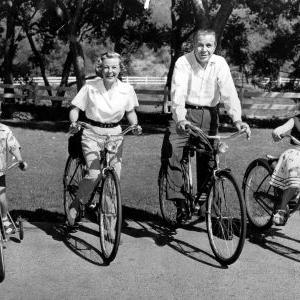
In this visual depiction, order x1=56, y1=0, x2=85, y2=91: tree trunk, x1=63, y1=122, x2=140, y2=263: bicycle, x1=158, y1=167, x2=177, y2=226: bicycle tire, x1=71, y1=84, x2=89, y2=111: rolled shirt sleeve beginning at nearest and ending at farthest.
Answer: x1=63, y1=122, x2=140, y2=263: bicycle, x1=71, y1=84, x2=89, y2=111: rolled shirt sleeve, x1=158, y1=167, x2=177, y2=226: bicycle tire, x1=56, y1=0, x2=85, y2=91: tree trunk

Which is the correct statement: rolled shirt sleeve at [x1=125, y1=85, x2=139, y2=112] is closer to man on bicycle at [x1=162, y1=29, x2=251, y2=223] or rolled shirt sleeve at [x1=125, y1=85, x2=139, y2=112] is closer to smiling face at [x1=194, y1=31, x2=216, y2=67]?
man on bicycle at [x1=162, y1=29, x2=251, y2=223]

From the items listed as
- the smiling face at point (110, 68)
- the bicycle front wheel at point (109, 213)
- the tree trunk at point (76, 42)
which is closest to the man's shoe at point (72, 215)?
the bicycle front wheel at point (109, 213)

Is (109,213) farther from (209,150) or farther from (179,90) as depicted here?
(179,90)

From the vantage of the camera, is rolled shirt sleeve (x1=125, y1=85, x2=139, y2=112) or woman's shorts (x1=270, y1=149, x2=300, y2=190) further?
rolled shirt sleeve (x1=125, y1=85, x2=139, y2=112)

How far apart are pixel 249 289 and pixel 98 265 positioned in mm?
1257

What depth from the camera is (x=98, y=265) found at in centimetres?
531

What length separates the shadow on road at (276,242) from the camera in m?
5.73

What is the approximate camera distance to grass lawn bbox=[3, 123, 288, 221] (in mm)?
7746

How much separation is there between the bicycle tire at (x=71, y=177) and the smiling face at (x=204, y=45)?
1.51 meters

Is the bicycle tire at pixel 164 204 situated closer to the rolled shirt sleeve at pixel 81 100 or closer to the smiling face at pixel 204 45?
the rolled shirt sleeve at pixel 81 100

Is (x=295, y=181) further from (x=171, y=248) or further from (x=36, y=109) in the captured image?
(x=36, y=109)

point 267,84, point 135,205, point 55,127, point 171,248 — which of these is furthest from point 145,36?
point 171,248

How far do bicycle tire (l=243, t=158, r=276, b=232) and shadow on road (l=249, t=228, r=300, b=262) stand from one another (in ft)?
0.36

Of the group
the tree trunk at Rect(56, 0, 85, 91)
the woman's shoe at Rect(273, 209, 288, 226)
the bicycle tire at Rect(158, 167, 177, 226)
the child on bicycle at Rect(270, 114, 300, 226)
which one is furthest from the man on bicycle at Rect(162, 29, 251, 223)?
the tree trunk at Rect(56, 0, 85, 91)
